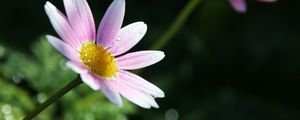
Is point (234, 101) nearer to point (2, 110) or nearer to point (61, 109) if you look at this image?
point (61, 109)

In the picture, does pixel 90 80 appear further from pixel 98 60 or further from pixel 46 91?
pixel 46 91

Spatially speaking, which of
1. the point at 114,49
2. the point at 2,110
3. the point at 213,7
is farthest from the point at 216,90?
the point at 114,49

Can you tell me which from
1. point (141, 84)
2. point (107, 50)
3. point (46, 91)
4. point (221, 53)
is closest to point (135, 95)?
point (141, 84)

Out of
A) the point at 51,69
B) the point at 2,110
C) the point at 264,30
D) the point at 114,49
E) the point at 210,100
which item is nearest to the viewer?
the point at 114,49

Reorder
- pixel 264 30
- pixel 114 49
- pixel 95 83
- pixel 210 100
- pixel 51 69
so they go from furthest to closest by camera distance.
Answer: pixel 264 30 < pixel 210 100 < pixel 51 69 < pixel 114 49 < pixel 95 83

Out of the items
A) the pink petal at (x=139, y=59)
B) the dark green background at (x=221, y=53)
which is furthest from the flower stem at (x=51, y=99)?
the dark green background at (x=221, y=53)

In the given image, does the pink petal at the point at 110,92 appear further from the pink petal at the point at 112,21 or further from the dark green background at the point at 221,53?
the dark green background at the point at 221,53

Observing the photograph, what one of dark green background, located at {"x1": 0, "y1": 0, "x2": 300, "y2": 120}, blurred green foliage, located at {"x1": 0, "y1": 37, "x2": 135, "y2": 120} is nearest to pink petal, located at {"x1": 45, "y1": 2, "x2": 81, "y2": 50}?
blurred green foliage, located at {"x1": 0, "y1": 37, "x2": 135, "y2": 120}
